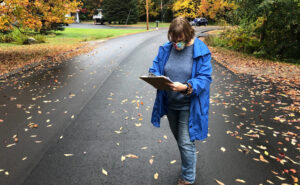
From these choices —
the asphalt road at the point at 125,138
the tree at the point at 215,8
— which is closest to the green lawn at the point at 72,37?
the tree at the point at 215,8

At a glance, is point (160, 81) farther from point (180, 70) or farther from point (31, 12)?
point (31, 12)

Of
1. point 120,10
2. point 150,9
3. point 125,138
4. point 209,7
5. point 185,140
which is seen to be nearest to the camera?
point 185,140

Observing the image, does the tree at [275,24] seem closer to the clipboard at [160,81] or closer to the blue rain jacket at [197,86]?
the blue rain jacket at [197,86]

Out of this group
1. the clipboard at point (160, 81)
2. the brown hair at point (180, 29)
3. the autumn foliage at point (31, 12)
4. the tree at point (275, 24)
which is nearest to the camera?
the clipboard at point (160, 81)

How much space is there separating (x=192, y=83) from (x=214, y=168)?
5.20 ft

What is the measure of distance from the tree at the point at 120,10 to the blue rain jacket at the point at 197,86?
4904 cm

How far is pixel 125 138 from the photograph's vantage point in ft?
14.6

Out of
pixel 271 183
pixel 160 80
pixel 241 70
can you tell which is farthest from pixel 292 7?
pixel 160 80

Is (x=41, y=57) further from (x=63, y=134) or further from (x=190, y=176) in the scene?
(x=190, y=176)

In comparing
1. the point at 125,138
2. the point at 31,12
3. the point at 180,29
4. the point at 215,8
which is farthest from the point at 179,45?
the point at 215,8

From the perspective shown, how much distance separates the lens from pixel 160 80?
8.29 feet

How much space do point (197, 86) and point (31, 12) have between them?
1318 centimetres

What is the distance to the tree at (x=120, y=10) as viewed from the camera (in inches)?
1950

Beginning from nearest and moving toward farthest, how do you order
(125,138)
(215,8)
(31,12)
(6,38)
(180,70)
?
(180,70), (125,138), (31,12), (6,38), (215,8)
